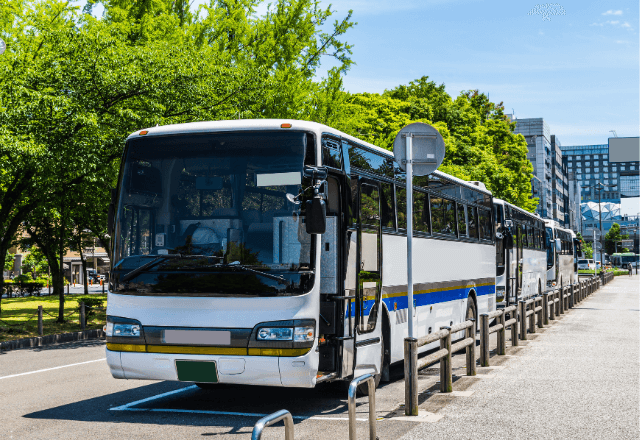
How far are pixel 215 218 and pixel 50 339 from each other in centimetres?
1295

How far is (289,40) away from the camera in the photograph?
998 inches

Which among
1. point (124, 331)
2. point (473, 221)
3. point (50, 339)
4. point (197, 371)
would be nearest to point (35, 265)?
point (50, 339)

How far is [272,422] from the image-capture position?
14.0 feet

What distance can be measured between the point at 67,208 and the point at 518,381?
50.3ft

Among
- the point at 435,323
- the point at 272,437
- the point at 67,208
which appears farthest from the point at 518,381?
the point at 67,208

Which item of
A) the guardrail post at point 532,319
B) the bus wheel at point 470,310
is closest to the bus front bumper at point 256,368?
the bus wheel at point 470,310

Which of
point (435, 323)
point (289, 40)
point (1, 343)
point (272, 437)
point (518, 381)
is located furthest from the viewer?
point (289, 40)

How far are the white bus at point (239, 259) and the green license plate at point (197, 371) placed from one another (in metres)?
0.01

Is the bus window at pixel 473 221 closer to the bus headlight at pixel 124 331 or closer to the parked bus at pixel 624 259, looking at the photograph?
the bus headlight at pixel 124 331

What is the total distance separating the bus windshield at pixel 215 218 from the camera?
24.0ft

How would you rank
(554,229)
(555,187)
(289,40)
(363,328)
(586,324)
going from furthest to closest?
1. (555,187)
2. (554,229)
3. (289,40)
4. (586,324)
5. (363,328)

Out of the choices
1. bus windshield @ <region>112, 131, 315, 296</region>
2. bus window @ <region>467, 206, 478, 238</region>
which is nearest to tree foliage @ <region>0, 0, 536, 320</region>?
bus window @ <region>467, 206, 478, 238</region>

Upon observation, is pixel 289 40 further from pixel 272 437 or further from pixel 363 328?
pixel 272 437

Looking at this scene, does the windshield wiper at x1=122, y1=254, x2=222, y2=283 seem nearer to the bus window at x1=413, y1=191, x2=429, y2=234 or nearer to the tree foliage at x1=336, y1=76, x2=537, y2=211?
the bus window at x1=413, y1=191, x2=429, y2=234
